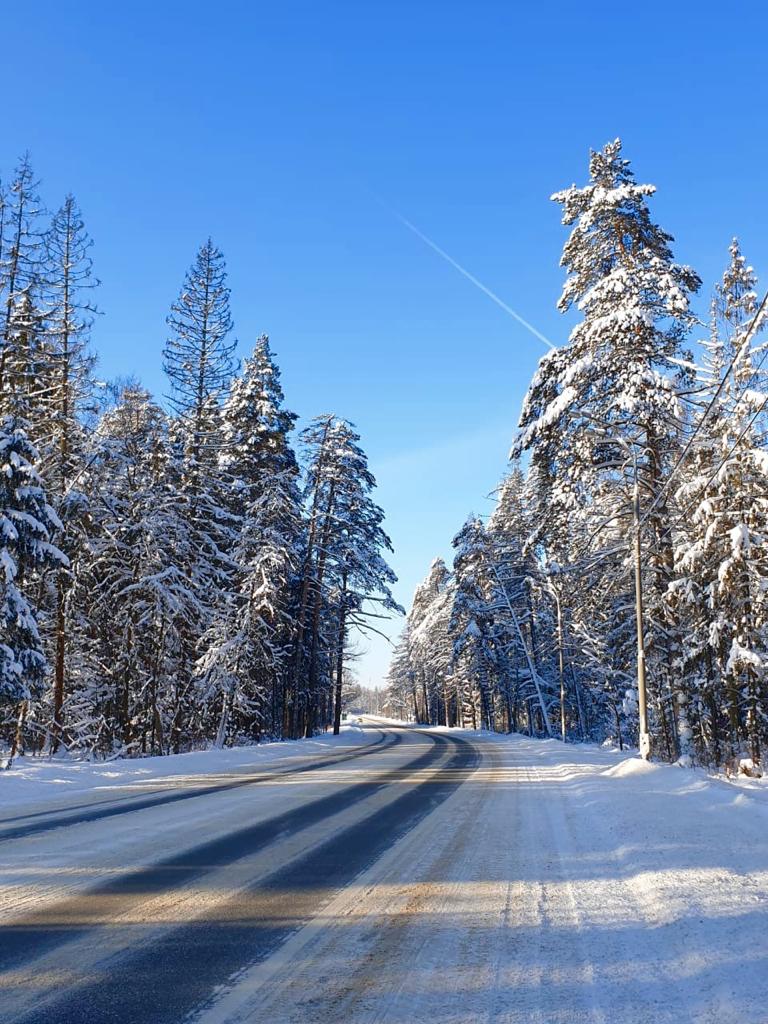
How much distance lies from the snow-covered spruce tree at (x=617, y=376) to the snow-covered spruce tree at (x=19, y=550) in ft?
39.1

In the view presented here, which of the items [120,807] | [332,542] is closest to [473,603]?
[332,542]

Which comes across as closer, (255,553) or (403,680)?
(255,553)

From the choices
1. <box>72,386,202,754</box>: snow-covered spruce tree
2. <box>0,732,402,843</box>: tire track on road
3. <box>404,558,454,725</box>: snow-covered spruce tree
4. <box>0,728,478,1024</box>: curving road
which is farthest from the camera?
<box>404,558,454,725</box>: snow-covered spruce tree

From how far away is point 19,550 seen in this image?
15656mm

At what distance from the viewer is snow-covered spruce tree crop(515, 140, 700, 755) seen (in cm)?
1702

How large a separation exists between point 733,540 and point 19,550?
17.1 meters

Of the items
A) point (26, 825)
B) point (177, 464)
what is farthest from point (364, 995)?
point (177, 464)

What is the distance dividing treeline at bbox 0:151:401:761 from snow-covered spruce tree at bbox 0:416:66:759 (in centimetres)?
4

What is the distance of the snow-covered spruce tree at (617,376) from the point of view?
55.8 feet

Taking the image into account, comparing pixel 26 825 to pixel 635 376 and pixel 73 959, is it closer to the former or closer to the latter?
pixel 73 959

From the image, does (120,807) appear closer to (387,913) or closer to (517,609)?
(387,913)

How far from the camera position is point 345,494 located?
118 ft

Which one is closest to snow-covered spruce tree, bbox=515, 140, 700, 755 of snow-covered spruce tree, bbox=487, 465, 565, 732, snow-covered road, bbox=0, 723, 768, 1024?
snow-covered road, bbox=0, 723, 768, 1024

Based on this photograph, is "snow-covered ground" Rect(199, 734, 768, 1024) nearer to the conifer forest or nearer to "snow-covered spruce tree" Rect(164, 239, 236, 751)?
the conifer forest
